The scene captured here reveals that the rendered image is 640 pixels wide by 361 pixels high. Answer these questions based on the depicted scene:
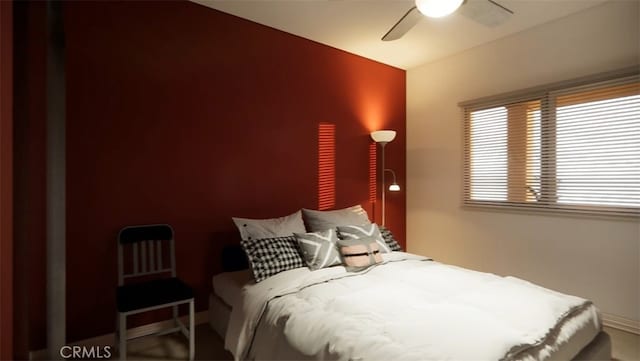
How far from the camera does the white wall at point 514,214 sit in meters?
2.74

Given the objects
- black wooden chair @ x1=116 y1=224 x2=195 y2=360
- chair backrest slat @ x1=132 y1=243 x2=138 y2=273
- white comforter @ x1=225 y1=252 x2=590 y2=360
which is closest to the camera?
white comforter @ x1=225 y1=252 x2=590 y2=360

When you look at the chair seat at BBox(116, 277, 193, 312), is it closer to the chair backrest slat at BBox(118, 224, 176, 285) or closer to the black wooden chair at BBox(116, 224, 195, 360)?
the black wooden chair at BBox(116, 224, 195, 360)

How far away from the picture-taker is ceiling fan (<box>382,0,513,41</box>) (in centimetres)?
184

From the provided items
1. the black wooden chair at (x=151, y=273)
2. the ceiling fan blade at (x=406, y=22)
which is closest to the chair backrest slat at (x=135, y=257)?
the black wooden chair at (x=151, y=273)

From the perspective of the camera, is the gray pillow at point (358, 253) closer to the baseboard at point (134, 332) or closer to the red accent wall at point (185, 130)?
the red accent wall at point (185, 130)

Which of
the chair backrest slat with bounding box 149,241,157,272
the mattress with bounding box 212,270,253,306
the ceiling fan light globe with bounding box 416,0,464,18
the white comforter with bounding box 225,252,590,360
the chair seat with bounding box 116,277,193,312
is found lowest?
the mattress with bounding box 212,270,253,306

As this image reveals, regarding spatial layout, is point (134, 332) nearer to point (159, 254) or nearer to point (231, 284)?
point (159, 254)

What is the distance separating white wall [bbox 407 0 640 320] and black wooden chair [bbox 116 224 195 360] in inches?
116

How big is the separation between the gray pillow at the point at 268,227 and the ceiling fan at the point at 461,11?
169 centimetres

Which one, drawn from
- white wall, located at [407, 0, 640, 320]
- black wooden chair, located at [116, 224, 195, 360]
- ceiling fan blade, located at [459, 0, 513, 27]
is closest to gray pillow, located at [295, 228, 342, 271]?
black wooden chair, located at [116, 224, 195, 360]

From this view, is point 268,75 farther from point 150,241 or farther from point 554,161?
point 554,161
